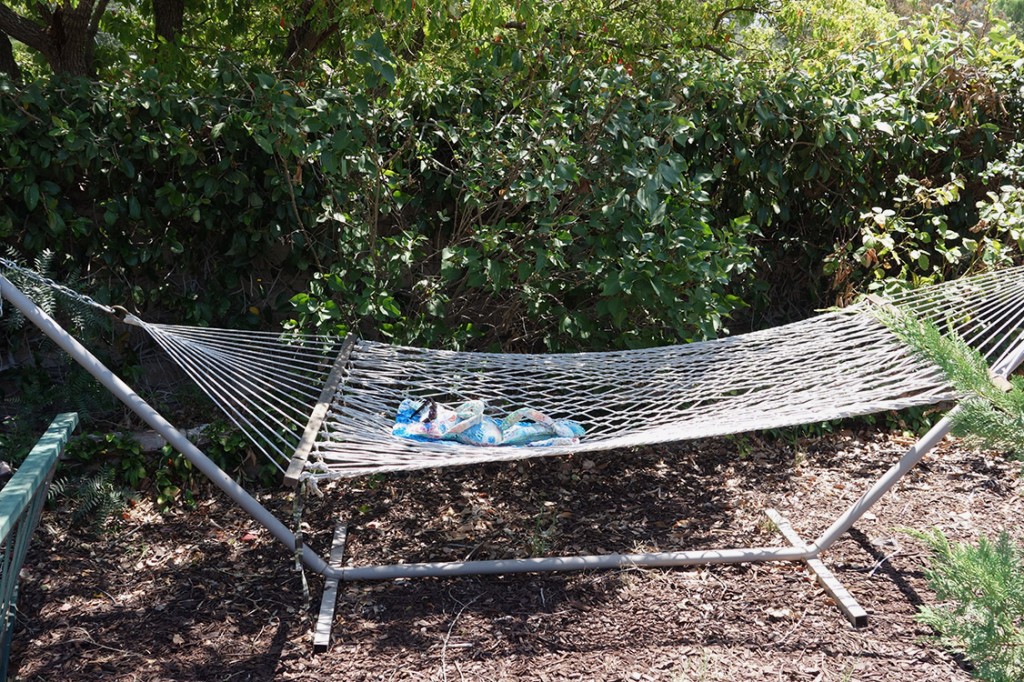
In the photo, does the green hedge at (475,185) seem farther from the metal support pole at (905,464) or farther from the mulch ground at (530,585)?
the metal support pole at (905,464)

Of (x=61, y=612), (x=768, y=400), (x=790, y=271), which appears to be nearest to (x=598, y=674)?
(x=768, y=400)

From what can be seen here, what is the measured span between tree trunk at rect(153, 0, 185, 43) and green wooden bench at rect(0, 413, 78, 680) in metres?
2.28

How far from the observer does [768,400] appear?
2.49 m

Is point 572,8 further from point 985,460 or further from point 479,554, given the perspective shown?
point 985,460

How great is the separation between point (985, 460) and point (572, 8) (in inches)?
89.4

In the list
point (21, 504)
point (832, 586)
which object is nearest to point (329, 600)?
point (21, 504)

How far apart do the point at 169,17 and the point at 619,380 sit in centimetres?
260

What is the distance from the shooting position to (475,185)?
3.04m

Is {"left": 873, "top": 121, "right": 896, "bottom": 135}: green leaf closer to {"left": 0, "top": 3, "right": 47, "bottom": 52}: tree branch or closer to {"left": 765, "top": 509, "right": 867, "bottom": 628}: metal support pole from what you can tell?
{"left": 765, "top": 509, "right": 867, "bottom": 628}: metal support pole

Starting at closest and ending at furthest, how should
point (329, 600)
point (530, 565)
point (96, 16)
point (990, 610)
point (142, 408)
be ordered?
point (990, 610), point (142, 408), point (329, 600), point (530, 565), point (96, 16)

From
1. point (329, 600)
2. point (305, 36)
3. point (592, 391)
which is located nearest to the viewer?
point (329, 600)

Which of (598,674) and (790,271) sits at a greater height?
(790,271)

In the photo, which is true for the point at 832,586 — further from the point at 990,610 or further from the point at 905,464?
the point at 990,610

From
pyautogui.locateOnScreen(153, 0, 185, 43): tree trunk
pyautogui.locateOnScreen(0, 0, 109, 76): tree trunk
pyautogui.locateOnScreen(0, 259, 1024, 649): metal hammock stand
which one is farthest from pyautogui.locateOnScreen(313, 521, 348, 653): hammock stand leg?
pyautogui.locateOnScreen(153, 0, 185, 43): tree trunk
